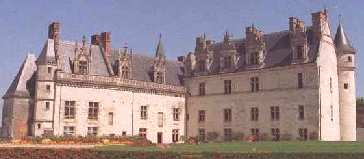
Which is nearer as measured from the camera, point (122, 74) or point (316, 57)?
point (316, 57)

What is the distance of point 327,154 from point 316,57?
68.8ft

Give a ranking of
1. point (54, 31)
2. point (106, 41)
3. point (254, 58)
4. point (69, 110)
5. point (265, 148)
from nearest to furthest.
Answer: point (265, 148) → point (69, 110) → point (54, 31) → point (254, 58) → point (106, 41)

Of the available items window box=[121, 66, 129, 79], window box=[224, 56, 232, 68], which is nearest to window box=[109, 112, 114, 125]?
window box=[121, 66, 129, 79]

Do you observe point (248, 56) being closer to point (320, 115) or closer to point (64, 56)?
point (320, 115)

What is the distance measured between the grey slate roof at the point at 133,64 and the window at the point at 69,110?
8.71ft

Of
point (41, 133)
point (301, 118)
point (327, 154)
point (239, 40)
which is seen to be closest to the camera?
point (327, 154)

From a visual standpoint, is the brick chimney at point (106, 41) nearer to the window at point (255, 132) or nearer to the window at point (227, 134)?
the window at point (227, 134)

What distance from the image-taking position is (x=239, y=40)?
46875mm

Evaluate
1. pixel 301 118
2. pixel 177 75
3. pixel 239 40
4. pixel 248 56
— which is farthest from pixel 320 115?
pixel 177 75

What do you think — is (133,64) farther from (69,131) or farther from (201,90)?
(69,131)

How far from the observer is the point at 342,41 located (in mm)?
43562

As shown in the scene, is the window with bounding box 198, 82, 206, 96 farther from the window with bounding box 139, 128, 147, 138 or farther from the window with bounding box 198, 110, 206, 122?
the window with bounding box 139, 128, 147, 138

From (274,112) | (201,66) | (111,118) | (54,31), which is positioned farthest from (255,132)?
(54,31)

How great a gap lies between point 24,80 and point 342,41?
84.6 ft
